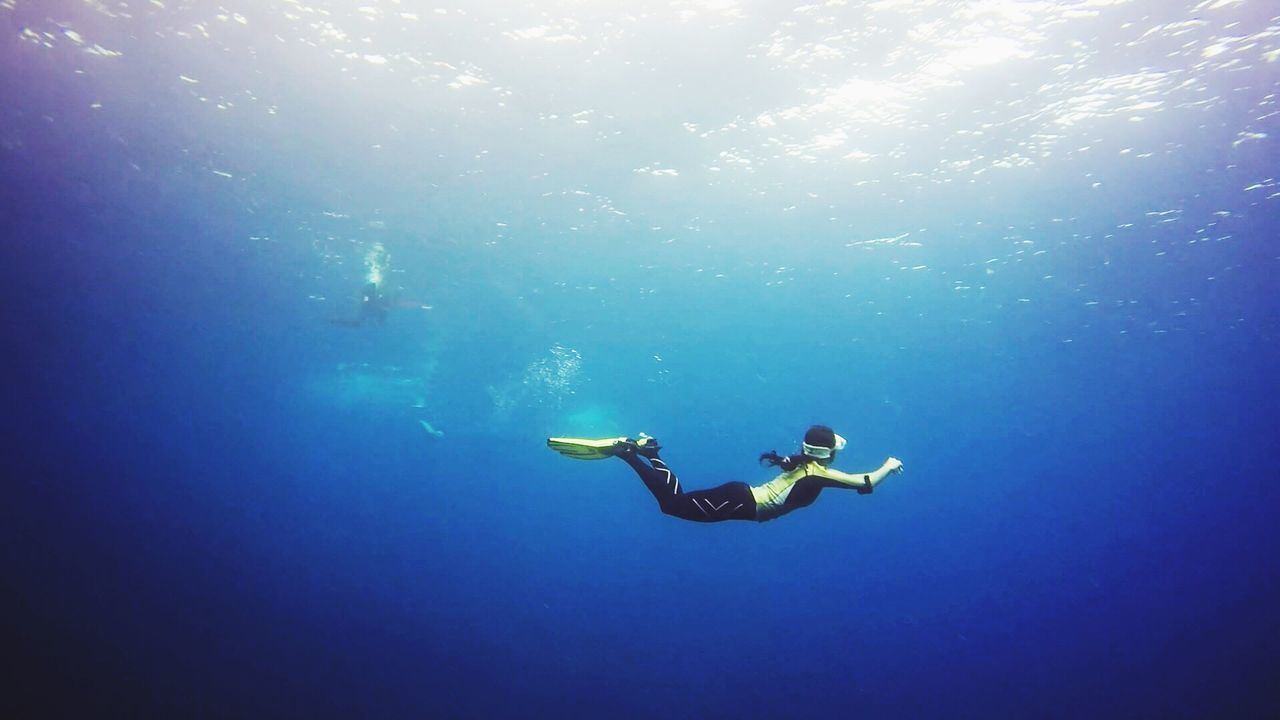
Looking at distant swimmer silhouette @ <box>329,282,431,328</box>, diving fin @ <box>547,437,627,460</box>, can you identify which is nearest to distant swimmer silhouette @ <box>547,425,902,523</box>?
diving fin @ <box>547,437,627,460</box>

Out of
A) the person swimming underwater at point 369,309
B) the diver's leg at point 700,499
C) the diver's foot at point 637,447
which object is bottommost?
the diver's leg at point 700,499

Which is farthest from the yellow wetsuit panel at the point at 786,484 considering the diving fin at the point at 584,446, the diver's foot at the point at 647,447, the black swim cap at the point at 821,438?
the diving fin at the point at 584,446

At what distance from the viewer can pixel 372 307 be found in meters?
20.7

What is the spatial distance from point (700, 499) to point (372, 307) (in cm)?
1944

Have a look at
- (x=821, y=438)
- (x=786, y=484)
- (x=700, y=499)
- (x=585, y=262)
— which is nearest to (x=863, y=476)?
(x=821, y=438)

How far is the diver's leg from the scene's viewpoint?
5730mm

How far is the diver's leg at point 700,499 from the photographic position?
5.73 m

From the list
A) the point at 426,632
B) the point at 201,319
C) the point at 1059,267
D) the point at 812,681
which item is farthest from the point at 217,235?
the point at 812,681

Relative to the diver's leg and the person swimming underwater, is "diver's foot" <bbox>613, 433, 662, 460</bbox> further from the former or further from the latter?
the person swimming underwater

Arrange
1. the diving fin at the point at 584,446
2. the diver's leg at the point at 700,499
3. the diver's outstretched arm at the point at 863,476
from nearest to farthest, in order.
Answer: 1. the diver's outstretched arm at the point at 863,476
2. the diver's leg at the point at 700,499
3. the diving fin at the point at 584,446

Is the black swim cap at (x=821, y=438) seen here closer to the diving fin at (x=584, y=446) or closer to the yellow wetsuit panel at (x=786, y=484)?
the yellow wetsuit panel at (x=786, y=484)

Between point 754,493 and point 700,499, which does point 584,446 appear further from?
point 754,493

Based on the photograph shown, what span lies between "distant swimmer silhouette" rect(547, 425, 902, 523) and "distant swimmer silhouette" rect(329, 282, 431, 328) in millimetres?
17020

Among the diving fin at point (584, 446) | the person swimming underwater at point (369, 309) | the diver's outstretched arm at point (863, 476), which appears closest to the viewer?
the diver's outstretched arm at point (863, 476)
